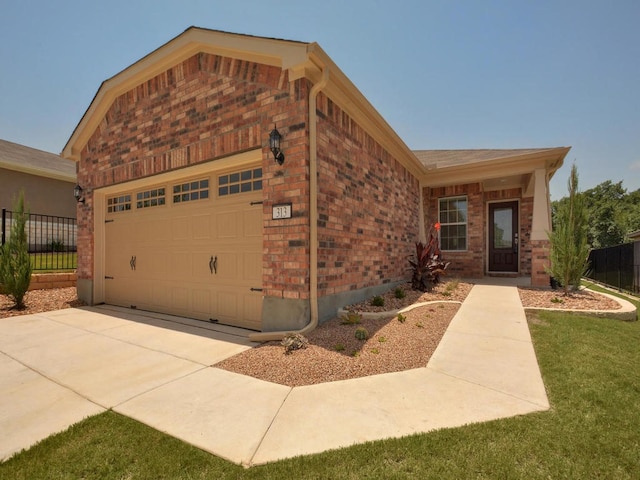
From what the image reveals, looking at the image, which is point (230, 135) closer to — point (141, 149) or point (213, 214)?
point (213, 214)

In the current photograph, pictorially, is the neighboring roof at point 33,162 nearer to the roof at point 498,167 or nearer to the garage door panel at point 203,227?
the garage door panel at point 203,227

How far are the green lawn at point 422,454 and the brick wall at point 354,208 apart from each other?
8.31 feet


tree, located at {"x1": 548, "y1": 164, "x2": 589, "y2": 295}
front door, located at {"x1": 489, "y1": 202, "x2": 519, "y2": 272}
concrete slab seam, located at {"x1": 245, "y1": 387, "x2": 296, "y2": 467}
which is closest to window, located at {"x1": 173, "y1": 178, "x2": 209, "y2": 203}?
concrete slab seam, located at {"x1": 245, "y1": 387, "x2": 296, "y2": 467}

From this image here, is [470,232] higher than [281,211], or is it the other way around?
[281,211]

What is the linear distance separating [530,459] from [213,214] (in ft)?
16.3

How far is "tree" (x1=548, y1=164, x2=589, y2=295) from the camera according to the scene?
6238 mm

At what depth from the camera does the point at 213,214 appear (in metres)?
5.15

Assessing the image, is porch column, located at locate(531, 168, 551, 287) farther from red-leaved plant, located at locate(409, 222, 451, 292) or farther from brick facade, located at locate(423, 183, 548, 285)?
red-leaved plant, located at locate(409, 222, 451, 292)

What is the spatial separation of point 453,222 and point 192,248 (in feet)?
27.6

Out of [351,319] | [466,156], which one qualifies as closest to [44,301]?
[351,319]

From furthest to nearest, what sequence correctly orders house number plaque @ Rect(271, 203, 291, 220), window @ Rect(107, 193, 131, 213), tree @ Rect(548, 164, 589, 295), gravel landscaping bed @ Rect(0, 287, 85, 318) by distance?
Answer: window @ Rect(107, 193, 131, 213)
tree @ Rect(548, 164, 589, 295)
gravel landscaping bed @ Rect(0, 287, 85, 318)
house number plaque @ Rect(271, 203, 291, 220)

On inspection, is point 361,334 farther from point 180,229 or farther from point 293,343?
point 180,229

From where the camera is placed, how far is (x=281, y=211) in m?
4.20

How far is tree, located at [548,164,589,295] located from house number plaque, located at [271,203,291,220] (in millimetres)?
6146
